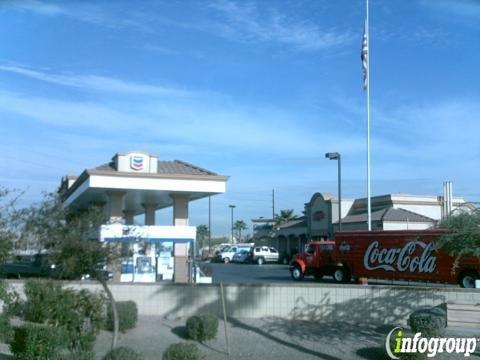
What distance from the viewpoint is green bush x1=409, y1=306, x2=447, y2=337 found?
39.8ft

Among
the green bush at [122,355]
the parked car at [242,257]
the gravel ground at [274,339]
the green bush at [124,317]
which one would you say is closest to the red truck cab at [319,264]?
the gravel ground at [274,339]

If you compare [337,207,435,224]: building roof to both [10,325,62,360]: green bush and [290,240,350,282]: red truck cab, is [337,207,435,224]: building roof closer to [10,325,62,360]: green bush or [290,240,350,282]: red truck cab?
[290,240,350,282]: red truck cab

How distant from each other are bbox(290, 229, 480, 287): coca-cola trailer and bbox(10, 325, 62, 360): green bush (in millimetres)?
18909

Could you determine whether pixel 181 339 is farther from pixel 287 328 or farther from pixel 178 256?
pixel 178 256

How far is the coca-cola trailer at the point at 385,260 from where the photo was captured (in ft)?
90.6

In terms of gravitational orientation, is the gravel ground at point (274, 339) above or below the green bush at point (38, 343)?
below

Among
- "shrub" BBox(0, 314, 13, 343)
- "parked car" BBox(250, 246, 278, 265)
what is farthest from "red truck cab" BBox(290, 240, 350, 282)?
"parked car" BBox(250, 246, 278, 265)

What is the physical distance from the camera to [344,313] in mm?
16156

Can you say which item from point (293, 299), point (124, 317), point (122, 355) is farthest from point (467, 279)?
point (122, 355)

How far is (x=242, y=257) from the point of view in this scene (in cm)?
6303

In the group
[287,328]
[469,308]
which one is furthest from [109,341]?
[469,308]

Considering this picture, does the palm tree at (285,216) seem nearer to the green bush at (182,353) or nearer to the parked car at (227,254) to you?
the parked car at (227,254)

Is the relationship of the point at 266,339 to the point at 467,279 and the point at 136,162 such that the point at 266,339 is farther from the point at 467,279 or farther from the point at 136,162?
the point at 467,279

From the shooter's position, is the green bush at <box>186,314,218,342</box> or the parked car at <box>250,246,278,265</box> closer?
the green bush at <box>186,314,218,342</box>
